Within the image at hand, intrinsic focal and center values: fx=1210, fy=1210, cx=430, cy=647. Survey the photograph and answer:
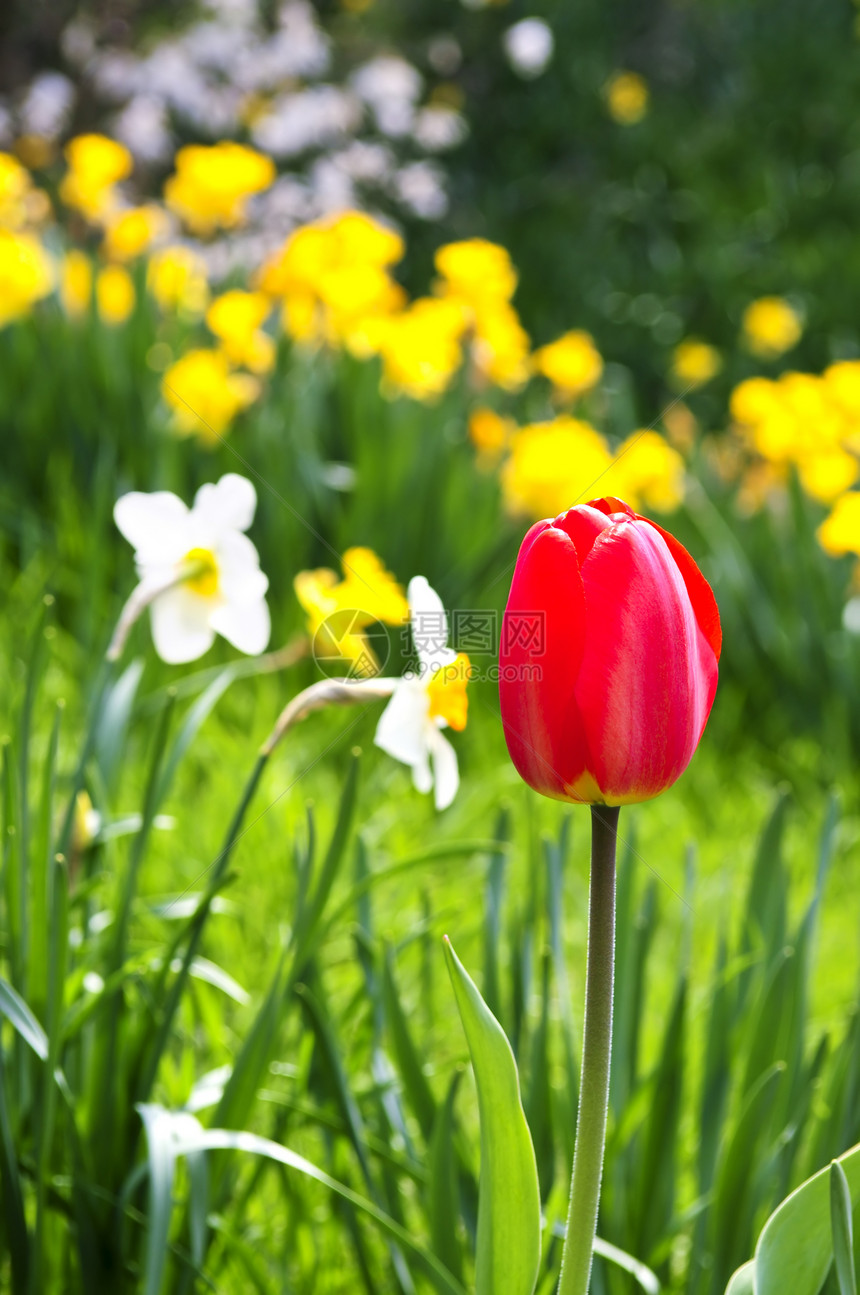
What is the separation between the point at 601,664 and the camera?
0.49 metres

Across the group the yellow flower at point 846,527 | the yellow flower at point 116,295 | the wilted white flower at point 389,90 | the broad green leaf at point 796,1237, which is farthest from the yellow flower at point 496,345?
the wilted white flower at point 389,90

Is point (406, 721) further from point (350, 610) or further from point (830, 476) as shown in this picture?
point (830, 476)

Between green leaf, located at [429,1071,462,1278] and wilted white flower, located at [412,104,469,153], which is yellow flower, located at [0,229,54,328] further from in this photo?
wilted white flower, located at [412,104,469,153]

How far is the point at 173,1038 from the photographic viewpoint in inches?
43.2

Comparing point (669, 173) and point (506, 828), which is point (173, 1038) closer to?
point (506, 828)

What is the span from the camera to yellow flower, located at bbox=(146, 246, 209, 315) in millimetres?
2857

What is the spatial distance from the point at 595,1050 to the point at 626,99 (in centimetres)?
721

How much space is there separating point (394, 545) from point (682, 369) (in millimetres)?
2242

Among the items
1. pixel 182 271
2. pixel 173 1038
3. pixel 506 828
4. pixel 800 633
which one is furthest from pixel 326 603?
pixel 182 271

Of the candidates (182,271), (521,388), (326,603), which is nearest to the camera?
(326,603)

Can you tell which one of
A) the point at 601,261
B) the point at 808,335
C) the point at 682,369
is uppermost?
the point at 601,261

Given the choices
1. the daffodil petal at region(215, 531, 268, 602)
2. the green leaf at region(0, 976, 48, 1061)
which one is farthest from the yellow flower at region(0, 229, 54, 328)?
the green leaf at region(0, 976, 48, 1061)

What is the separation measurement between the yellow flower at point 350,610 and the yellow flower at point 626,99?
6.67 m

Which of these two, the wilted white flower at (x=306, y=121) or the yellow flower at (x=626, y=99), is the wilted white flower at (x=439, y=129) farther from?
the yellow flower at (x=626, y=99)
